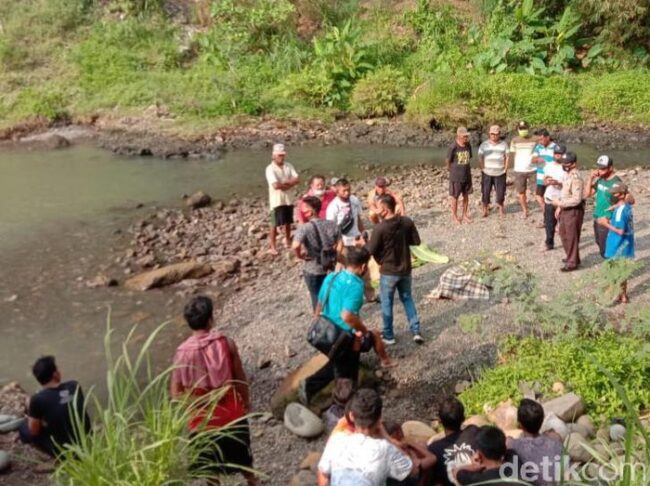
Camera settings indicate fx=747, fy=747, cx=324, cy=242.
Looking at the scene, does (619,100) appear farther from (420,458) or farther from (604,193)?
(420,458)

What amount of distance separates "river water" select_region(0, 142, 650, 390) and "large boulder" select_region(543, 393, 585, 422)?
453 cm

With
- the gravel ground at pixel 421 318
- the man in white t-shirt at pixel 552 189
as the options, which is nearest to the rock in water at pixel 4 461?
the gravel ground at pixel 421 318

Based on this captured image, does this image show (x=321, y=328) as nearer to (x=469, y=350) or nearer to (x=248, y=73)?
(x=469, y=350)

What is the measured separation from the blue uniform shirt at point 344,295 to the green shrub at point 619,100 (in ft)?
54.1

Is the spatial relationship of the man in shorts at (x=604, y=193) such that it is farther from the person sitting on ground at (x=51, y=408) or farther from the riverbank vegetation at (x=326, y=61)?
the riverbank vegetation at (x=326, y=61)

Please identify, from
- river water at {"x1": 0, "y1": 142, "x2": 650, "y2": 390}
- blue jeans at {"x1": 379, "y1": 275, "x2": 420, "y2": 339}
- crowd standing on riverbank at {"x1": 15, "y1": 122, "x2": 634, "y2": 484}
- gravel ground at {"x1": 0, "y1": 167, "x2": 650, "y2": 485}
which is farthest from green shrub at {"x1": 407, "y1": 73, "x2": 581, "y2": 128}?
blue jeans at {"x1": 379, "y1": 275, "x2": 420, "y2": 339}

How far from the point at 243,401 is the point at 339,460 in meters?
1.24

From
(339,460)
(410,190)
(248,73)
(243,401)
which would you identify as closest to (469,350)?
(243,401)

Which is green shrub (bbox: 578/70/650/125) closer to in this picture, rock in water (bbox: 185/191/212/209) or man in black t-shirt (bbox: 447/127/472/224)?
man in black t-shirt (bbox: 447/127/472/224)

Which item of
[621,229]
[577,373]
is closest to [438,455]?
[577,373]

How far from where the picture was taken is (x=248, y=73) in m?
23.2

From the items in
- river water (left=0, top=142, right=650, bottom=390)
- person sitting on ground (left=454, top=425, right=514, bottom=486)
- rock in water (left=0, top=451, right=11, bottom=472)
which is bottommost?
river water (left=0, top=142, right=650, bottom=390)

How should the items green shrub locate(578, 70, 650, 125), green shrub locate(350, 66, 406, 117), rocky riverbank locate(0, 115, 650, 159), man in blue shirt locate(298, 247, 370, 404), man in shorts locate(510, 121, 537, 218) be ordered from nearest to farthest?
man in blue shirt locate(298, 247, 370, 404) < man in shorts locate(510, 121, 537, 218) < rocky riverbank locate(0, 115, 650, 159) < green shrub locate(578, 70, 650, 125) < green shrub locate(350, 66, 406, 117)

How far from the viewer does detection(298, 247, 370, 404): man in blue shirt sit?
645 cm
